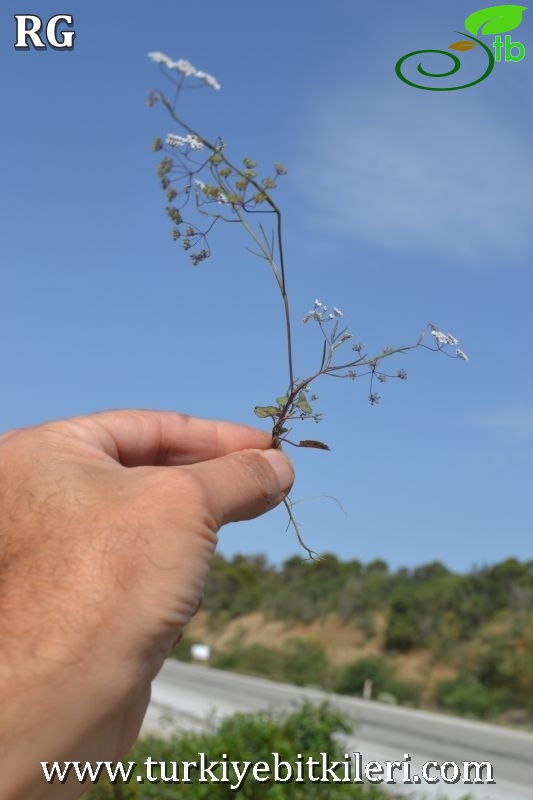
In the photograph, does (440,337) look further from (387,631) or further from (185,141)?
(387,631)

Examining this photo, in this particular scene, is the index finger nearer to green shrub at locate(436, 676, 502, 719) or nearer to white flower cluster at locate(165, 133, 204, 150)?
white flower cluster at locate(165, 133, 204, 150)

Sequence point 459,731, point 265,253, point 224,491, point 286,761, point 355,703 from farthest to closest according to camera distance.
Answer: point 355,703, point 459,731, point 286,761, point 265,253, point 224,491

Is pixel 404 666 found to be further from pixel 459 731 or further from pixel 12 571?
pixel 12 571

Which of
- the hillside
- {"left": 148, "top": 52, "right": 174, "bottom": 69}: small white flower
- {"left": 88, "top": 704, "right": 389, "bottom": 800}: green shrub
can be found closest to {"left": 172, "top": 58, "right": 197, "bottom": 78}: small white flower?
{"left": 148, "top": 52, "right": 174, "bottom": 69}: small white flower

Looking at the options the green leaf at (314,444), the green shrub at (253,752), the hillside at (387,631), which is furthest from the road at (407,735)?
the green leaf at (314,444)

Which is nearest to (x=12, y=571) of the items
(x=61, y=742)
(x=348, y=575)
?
(x=61, y=742)

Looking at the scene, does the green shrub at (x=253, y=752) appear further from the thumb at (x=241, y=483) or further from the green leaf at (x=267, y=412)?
the thumb at (x=241, y=483)
